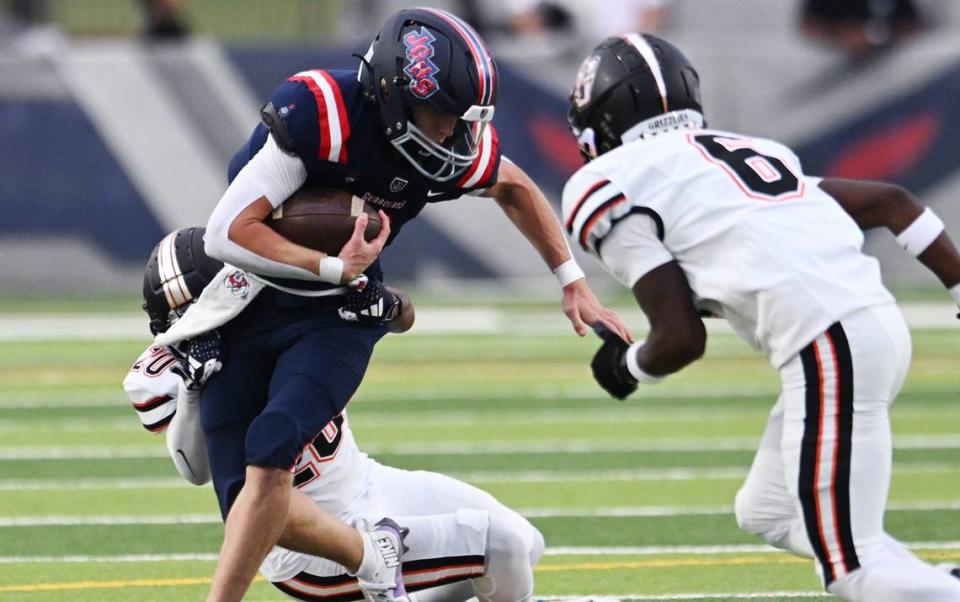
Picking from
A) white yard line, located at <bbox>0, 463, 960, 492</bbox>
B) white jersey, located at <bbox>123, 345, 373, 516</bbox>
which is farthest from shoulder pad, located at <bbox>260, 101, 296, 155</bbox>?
white yard line, located at <bbox>0, 463, 960, 492</bbox>

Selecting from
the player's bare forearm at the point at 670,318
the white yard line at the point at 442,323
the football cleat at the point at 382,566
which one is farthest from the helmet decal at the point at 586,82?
the white yard line at the point at 442,323

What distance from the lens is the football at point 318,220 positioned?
162 inches

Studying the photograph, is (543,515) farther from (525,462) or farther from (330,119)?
(330,119)

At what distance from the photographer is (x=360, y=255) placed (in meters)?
4.07

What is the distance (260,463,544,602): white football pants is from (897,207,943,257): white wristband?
1190 millimetres

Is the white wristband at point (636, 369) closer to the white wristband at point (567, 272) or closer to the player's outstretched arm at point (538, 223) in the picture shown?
the player's outstretched arm at point (538, 223)

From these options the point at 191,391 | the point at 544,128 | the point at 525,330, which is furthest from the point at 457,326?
the point at 191,391

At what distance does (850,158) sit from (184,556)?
26.6 ft

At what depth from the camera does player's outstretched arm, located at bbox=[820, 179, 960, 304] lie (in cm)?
397

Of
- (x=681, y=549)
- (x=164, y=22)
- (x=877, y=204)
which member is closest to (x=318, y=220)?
(x=877, y=204)

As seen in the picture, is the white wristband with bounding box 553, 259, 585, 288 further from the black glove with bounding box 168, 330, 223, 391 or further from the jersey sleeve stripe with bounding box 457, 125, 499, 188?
the black glove with bounding box 168, 330, 223, 391

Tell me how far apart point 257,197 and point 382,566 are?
94 cm

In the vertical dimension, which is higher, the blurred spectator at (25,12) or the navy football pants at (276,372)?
the navy football pants at (276,372)

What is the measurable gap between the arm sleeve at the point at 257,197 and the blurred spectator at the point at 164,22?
8.83 meters
